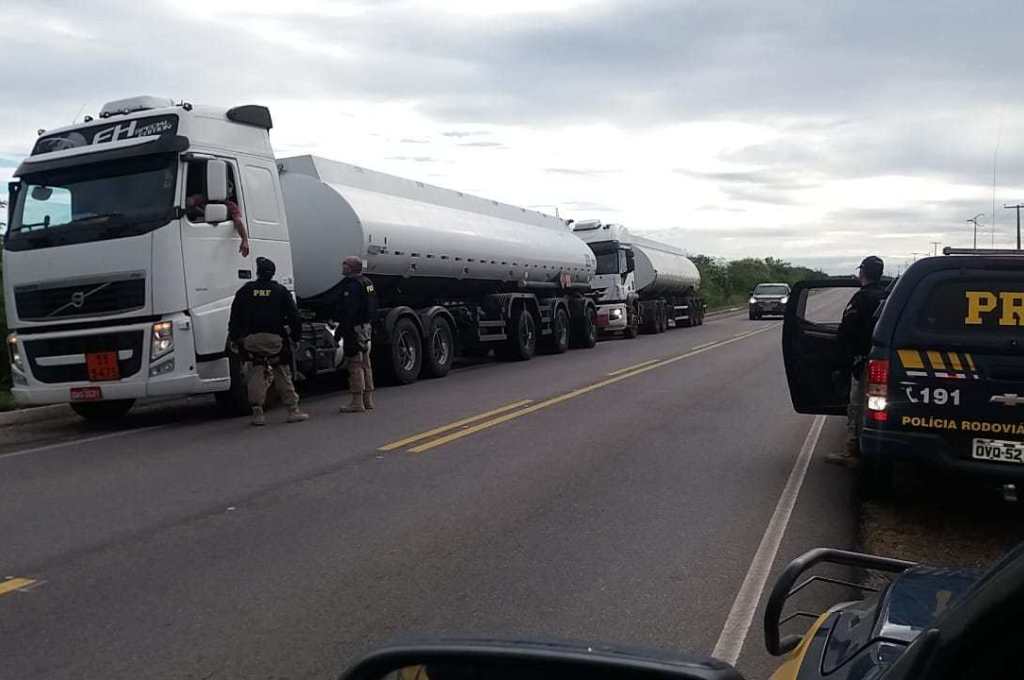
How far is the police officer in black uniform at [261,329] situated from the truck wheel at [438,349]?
5.27 metres

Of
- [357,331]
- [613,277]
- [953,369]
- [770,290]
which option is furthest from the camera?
[770,290]

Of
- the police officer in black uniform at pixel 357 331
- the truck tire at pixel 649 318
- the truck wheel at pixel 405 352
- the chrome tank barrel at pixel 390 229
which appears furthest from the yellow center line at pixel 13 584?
the truck tire at pixel 649 318

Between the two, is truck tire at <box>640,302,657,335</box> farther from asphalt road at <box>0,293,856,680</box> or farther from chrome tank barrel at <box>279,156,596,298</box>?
asphalt road at <box>0,293,856,680</box>

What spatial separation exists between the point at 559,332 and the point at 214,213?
43.4ft

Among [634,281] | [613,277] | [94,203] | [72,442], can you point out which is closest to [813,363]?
[72,442]

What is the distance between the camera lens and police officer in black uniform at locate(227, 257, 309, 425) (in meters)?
11.2

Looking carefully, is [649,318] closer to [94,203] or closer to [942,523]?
[94,203]

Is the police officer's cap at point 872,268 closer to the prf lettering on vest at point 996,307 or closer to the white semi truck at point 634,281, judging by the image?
the prf lettering on vest at point 996,307

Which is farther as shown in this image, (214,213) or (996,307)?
(214,213)

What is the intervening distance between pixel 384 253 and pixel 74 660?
36.9 ft

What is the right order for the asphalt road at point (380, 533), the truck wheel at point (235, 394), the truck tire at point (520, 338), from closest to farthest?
the asphalt road at point (380, 533) → the truck wheel at point (235, 394) → the truck tire at point (520, 338)

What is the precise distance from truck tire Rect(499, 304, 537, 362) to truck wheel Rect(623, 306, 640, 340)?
9344 millimetres

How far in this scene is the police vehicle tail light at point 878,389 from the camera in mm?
6371

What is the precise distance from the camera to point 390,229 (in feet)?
→ 50.2
